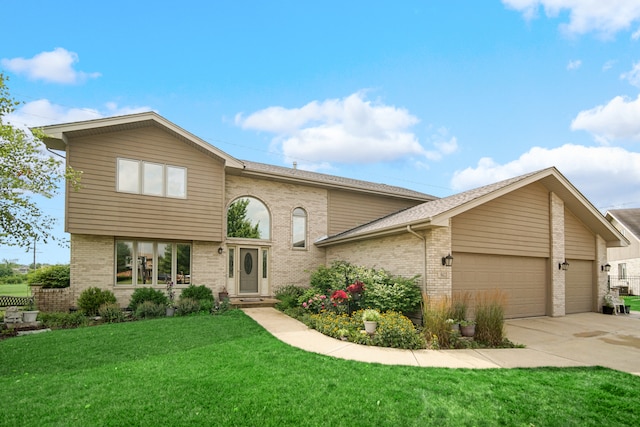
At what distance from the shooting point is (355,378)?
5.40m

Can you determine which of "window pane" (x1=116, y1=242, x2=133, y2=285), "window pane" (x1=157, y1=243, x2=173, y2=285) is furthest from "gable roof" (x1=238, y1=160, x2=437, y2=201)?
"window pane" (x1=116, y1=242, x2=133, y2=285)

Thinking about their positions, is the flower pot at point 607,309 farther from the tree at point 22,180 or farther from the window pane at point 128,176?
the tree at point 22,180

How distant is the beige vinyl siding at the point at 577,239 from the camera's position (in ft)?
45.0

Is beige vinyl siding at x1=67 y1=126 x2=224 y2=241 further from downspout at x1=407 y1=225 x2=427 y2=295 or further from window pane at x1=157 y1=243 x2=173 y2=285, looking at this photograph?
downspout at x1=407 y1=225 x2=427 y2=295

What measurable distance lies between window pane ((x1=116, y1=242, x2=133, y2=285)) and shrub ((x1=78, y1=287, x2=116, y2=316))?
2.69 feet

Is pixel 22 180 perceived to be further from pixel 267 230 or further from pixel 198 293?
pixel 267 230

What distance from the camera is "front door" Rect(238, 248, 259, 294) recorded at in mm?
14523

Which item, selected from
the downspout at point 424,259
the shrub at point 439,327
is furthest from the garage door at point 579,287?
the shrub at point 439,327

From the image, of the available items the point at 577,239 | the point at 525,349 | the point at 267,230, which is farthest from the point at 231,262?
the point at 577,239

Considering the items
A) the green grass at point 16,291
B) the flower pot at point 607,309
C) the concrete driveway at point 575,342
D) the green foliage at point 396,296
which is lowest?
the green grass at point 16,291

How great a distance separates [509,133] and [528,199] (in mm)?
3507

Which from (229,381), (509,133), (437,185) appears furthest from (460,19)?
(437,185)

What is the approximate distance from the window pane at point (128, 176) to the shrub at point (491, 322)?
11056mm

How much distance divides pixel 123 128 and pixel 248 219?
5.49 m
